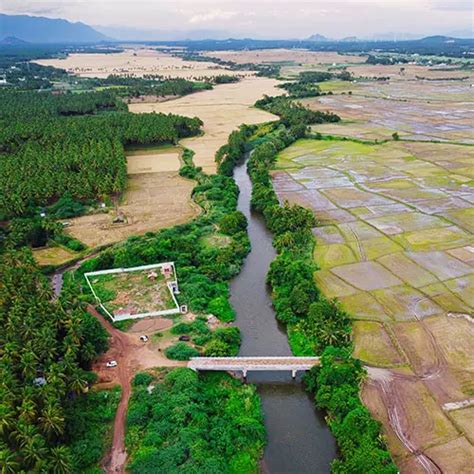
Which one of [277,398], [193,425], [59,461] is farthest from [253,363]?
[59,461]

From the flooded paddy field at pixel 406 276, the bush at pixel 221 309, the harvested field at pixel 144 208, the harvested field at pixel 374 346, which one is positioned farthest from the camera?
the harvested field at pixel 144 208

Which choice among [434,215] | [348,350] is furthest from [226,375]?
[434,215]

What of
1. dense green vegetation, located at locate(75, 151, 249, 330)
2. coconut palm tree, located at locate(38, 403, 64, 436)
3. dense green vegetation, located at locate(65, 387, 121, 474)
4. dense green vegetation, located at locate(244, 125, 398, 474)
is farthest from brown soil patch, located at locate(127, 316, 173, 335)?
coconut palm tree, located at locate(38, 403, 64, 436)

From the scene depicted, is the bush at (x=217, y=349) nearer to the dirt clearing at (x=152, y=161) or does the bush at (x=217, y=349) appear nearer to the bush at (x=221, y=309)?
the bush at (x=221, y=309)

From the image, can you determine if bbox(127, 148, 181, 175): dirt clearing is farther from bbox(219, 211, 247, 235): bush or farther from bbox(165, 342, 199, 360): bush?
bbox(165, 342, 199, 360): bush

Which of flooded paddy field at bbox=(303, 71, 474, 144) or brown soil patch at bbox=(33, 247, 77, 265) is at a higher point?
flooded paddy field at bbox=(303, 71, 474, 144)

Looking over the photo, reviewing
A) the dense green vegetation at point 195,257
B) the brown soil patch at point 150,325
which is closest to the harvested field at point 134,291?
the brown soil patch at point 150,325
